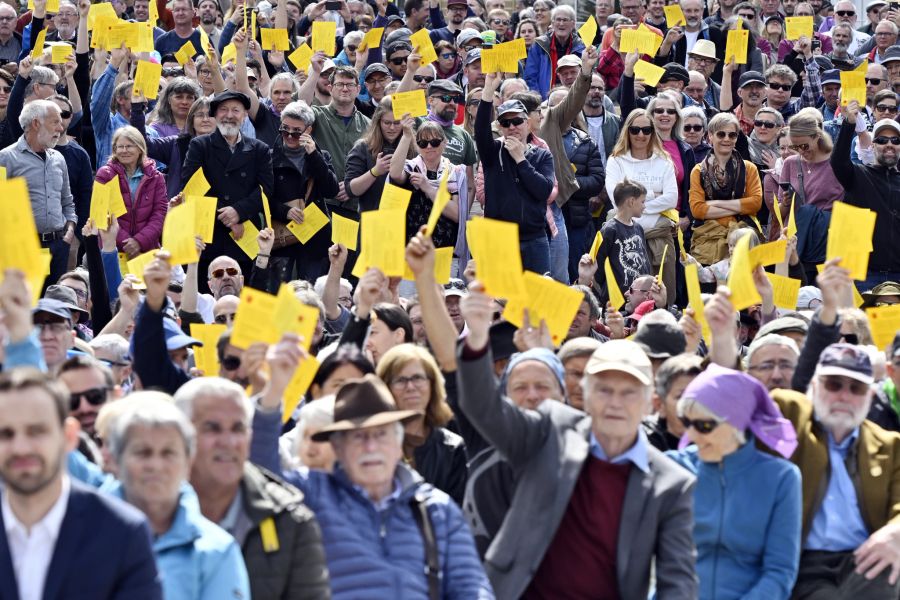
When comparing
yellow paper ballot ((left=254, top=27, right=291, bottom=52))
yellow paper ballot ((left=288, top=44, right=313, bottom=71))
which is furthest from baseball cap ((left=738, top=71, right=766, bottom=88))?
yellow paper ballot ((left=254, top=27, right=291, bottom=52))

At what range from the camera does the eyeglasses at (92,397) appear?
6730mm

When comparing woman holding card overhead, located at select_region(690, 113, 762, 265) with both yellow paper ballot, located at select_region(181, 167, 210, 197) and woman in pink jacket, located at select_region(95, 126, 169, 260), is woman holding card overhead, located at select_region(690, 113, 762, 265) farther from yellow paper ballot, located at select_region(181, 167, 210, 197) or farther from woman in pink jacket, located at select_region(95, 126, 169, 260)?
woman in pink jacket, located at select_region(95, 126, 169, 260)

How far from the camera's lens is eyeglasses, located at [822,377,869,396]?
6957 millimetres

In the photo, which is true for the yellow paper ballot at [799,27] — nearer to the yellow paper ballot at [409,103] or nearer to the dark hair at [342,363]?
the yellow paper ballot at [409,103]

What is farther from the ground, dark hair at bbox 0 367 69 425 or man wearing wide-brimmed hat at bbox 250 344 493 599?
dark hair at bbox 0 367 69 425

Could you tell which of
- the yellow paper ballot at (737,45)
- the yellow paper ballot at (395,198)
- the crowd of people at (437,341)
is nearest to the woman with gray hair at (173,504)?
the crowd of people at (437,341)

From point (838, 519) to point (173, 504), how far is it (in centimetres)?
301

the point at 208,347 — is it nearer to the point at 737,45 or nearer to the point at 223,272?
the point at 223,272

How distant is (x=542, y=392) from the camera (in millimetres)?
6812

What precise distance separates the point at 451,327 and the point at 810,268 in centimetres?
667

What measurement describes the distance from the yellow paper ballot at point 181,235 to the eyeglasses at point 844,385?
2.86 metres

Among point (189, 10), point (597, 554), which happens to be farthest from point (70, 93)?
point (597, 554)

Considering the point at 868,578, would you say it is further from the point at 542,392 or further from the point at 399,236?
the point at 399,236

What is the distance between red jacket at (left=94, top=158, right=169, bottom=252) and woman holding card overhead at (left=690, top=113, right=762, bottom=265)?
4106 millimetres
